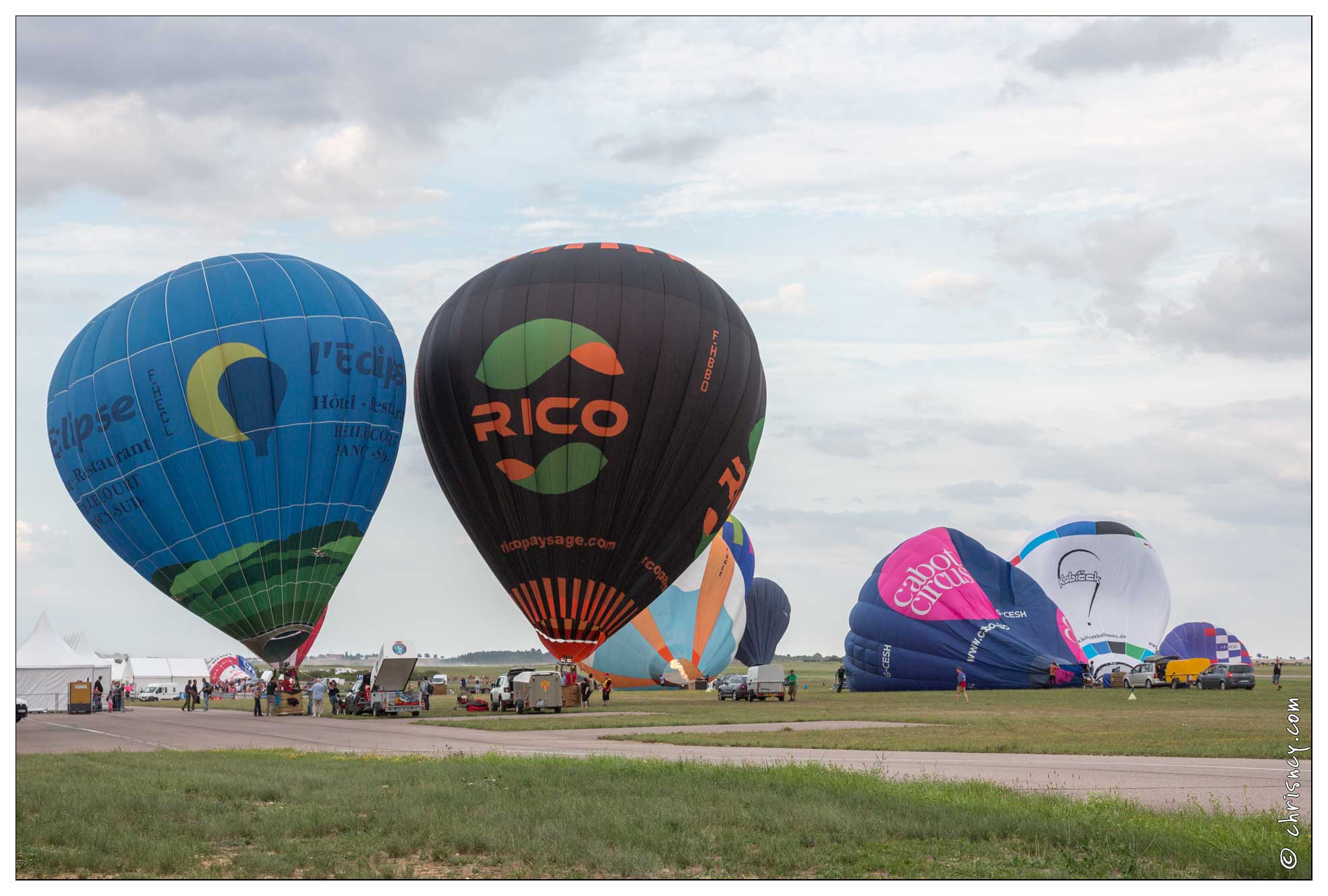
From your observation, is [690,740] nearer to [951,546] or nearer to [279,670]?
[279,670]

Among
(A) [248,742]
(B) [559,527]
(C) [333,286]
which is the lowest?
(A) [248,742]

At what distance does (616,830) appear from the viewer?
465 inches

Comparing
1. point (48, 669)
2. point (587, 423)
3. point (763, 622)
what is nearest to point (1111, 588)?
point (763, 622)

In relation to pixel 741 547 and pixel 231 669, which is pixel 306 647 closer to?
pixel 741 547

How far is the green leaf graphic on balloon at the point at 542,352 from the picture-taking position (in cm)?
3262

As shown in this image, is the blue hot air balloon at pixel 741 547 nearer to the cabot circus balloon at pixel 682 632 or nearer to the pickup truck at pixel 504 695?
the cabot circus balloon at pixel 682 632

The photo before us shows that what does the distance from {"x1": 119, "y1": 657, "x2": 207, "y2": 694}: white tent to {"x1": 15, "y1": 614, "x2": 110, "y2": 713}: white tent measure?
30.3 metres

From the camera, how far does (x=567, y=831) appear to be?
11773 mm

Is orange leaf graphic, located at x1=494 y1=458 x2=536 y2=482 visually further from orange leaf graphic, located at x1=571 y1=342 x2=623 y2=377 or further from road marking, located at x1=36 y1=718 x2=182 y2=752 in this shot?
road marking, located at x1=36 y1=718 x2=182 y2=752

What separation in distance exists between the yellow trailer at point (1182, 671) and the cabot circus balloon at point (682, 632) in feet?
63.9

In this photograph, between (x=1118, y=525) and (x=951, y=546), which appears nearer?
(x=951, y=546)

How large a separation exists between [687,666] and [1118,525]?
69.9 feet

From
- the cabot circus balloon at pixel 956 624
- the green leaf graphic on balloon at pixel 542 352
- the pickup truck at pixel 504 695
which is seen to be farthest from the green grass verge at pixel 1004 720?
the green leaf graphic on balloon at pixel 542 352

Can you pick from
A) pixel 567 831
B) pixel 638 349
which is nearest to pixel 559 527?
pixel 638 349
